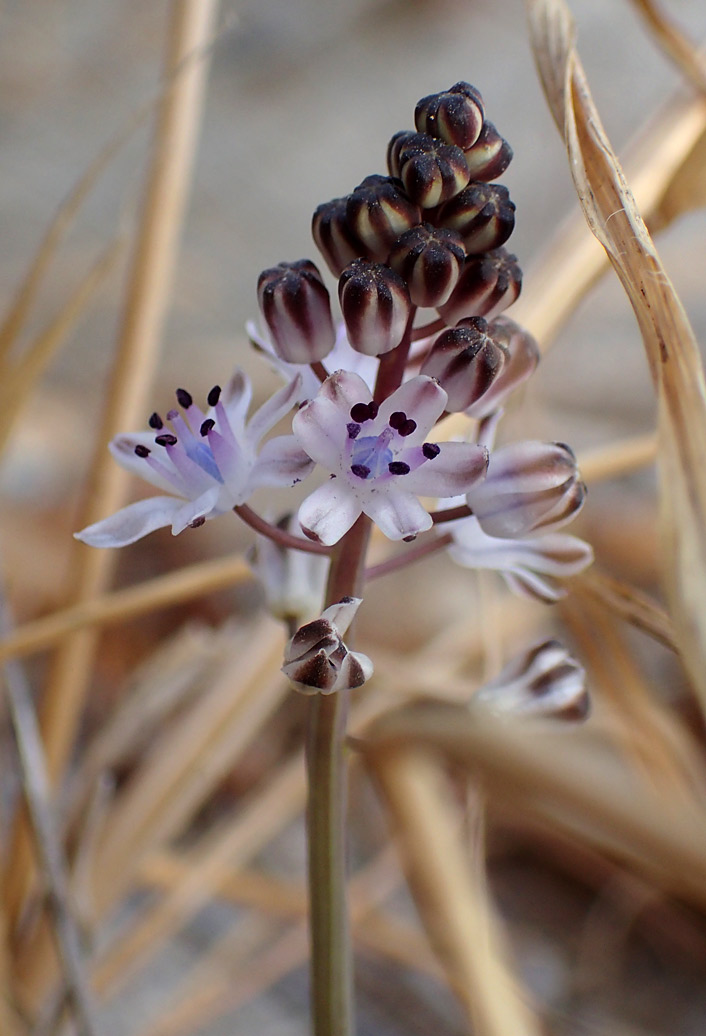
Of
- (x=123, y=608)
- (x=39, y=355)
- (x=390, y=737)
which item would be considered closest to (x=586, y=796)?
(x=390, y=737)

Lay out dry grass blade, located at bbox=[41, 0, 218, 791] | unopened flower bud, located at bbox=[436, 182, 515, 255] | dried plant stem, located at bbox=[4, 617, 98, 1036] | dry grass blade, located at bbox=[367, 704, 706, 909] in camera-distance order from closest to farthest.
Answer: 1. dry grass blade, located at bbox=[367, 704, 706, 909]
2. unopened flower bud, located at bbox=[436, 182, 515, 255]
3. dried plant stem, located at bbox=[4, 617, 98, 1036]
4. dry grass blade, located at bbox=[41, 0, 218, 791]

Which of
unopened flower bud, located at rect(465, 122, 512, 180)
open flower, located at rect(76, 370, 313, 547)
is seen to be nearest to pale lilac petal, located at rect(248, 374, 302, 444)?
open flower, located at rect(76, 370, 313, 547)

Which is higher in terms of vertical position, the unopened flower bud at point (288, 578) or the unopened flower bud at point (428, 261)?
the unopened flower bud at point (428, 261)

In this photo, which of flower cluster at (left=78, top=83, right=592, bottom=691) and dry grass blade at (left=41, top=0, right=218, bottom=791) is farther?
dry grass blade at (left=41, top=0, right=218, bottom=791)

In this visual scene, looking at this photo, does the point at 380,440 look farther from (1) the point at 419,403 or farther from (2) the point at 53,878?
(2) the point at 53,878

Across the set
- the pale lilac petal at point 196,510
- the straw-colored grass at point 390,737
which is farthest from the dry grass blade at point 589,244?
the pale lilac petal at point 196,510

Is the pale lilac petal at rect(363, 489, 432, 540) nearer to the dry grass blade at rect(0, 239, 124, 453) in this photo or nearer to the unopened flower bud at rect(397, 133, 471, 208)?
the unopened flower bud at rect(397, 133, 471, 208)

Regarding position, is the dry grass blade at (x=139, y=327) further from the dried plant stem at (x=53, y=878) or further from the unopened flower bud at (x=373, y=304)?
the unopened flower bud at (x=373, y=304)
